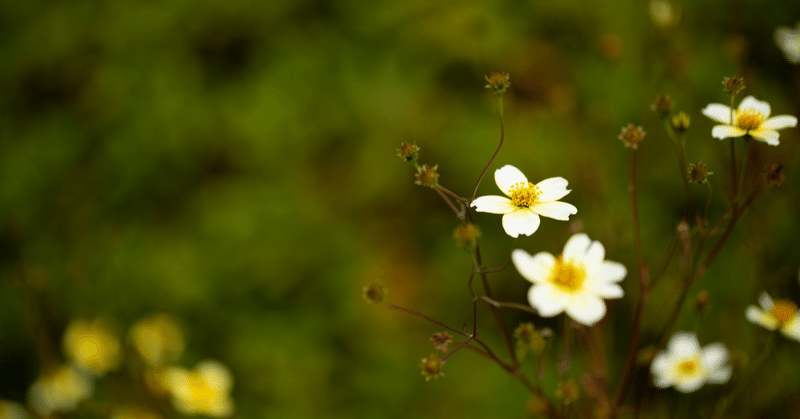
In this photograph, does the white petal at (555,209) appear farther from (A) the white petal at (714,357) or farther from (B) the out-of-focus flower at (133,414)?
(B) the out-of-focus flower at (133,414)

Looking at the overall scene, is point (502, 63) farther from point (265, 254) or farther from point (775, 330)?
point (775, 330)

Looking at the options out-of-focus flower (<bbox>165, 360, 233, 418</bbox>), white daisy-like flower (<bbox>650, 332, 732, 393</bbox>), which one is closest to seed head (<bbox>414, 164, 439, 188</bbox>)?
white daisy-like flower (<bbox>650, 332, 732, 393</bbox>)

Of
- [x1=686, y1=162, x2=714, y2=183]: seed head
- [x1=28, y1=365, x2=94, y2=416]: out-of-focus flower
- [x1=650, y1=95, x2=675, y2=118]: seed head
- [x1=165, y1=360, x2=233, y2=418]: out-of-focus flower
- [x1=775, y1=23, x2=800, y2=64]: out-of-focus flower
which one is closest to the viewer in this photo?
[x1=686, y1=162, x2=714, y2=183]: seed head

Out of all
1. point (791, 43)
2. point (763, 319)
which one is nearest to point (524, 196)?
point (763, 319)

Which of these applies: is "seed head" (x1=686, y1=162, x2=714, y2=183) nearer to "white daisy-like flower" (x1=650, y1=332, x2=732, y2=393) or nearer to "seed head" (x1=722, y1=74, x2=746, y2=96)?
"seed head" (x1=722, y1=74, x2=746, y2=96)

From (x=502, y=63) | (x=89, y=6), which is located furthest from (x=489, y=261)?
(x=89, y=6)

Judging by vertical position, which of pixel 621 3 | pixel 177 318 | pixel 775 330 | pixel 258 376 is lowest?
pixel 258 376

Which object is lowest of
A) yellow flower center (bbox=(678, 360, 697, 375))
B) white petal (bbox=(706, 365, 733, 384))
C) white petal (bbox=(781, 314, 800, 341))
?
yellow flower center (bbox=(678, 360, 697, 375))

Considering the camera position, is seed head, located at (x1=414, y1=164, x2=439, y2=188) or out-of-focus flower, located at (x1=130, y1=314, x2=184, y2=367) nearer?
seed head, located at (x1=414, y1=164, x2=439, y2=188)

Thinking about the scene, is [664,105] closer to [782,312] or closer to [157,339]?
[782,312]
